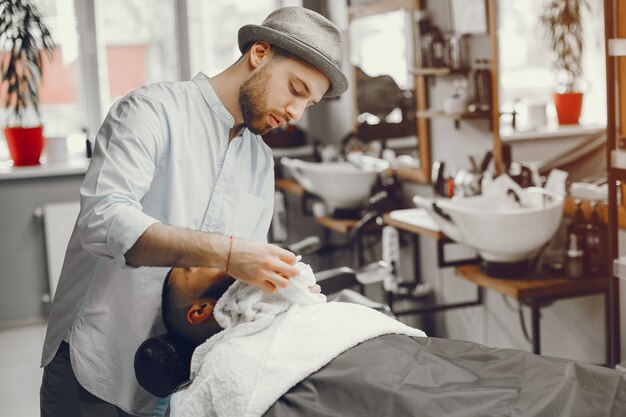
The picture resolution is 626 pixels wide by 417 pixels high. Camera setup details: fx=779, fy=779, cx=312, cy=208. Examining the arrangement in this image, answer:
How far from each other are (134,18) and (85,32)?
350mm

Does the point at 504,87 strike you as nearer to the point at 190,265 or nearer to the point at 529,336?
the point at 529,336

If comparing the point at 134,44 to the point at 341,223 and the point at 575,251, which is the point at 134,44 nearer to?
the point at 341,223

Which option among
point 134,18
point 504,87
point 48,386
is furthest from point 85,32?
point 48,386

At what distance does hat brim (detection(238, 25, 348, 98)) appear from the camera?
1.56 metres

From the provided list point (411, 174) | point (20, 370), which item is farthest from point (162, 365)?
point (20, 370)

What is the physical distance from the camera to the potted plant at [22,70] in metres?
4.07

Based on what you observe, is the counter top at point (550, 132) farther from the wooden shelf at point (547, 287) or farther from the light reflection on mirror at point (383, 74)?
the light reflection on mirror at point (383, 74)

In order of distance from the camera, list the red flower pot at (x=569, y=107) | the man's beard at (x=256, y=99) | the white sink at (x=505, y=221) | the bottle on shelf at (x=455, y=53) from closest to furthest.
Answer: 1. the man's beard at (x=256, y=99)
2. the white sink at (x=505, y=221)
3. the red flower pot at (x=569, y=107)
4. the bottle on shelf at (x=455, y=53)

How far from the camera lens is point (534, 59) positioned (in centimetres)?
308

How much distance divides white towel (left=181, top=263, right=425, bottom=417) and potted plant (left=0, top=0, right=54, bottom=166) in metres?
2.61

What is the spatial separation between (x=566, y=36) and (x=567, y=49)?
0.05m

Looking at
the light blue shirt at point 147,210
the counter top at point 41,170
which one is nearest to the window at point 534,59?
the light blue shirt at point 147,210

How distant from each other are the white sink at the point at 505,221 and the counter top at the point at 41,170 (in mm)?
2675

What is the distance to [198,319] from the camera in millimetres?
1546
